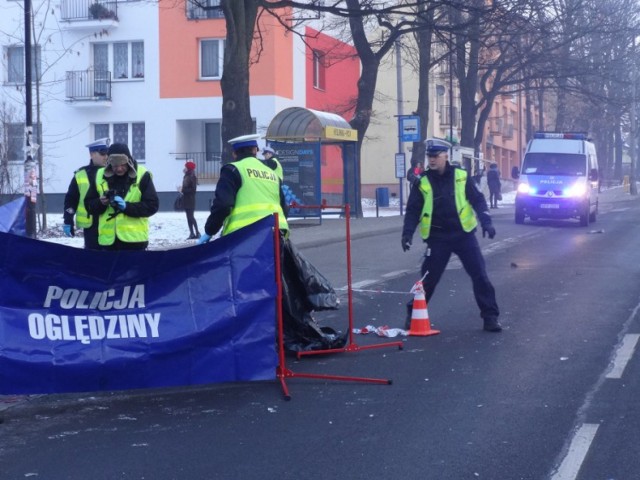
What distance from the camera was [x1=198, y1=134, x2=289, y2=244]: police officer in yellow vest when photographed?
8336 millimetres

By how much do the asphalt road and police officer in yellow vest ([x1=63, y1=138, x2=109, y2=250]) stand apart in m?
1.92

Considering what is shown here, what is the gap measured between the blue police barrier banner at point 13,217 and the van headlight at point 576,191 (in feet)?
64.7

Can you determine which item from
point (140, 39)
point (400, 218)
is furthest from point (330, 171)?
point (400, 218)

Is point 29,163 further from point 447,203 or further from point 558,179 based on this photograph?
point 558,179

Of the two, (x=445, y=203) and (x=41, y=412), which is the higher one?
(x=445, y=203)

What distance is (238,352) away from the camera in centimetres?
736

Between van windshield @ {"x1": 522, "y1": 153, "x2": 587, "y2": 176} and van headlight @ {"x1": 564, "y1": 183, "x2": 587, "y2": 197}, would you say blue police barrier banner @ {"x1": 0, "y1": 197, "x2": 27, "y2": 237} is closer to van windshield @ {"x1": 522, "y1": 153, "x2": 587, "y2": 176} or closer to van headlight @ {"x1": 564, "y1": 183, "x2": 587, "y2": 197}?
van headlight @ {"x1": 564, "y1": 183, "x2": 587, "y2": 197}

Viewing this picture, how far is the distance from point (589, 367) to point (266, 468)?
11.6 feet

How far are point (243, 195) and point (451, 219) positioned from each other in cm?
244

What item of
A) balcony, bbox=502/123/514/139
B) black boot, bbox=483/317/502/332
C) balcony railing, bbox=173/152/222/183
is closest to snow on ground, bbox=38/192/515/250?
balcony railing, bbox=173/152/222/183

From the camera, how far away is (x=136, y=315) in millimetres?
7195

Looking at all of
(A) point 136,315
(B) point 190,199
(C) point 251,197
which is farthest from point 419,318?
(B) point 190,199

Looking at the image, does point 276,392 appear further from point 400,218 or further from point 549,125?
point 549,125

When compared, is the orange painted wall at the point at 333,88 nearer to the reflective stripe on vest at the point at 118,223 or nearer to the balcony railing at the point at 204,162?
Result: the balcony railing at the point at 204,162
